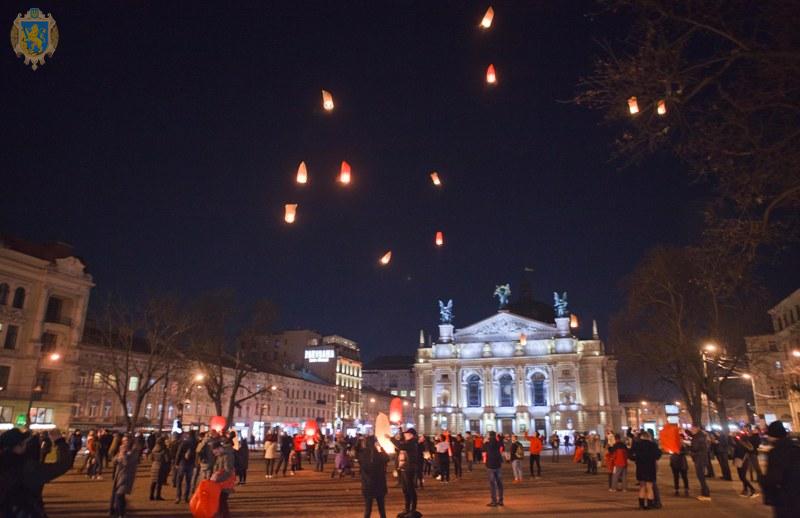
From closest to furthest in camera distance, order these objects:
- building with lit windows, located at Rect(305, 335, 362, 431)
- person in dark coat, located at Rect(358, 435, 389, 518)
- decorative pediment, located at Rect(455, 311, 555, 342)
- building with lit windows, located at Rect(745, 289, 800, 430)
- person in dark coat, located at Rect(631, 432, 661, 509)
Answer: person in dark coat, located at Rect(358, 435, 389, 518)
person in dark coat, located at Rect(631, 432, 661, 509)
building with lit windows, located at Rect(745, 289, 800, 430)
building with lit windows, located at Rect(305, 335, 362, 431)
decorative pediment, located at Rect(455, 311, 555, 342)

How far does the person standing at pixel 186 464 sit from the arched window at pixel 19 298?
3158 centimetres

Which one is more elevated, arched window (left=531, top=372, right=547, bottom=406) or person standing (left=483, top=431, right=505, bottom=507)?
arched window (left=531, top=372, right=547, bottom=406)

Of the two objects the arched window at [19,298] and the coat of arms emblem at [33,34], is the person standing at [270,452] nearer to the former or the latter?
the coat of arms emblem at [33,34]

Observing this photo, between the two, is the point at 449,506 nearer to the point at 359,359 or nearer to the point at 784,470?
the point at 784,470

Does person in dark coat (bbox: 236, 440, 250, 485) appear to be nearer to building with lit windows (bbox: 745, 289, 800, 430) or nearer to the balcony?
the balcony

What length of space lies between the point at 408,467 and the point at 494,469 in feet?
9.67

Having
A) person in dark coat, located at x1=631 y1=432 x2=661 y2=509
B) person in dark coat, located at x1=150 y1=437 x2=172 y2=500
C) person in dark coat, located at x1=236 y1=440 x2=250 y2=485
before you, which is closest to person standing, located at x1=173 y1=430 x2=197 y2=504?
person in dark coat, located at x1=150 y1=437 x2=172 y2=500

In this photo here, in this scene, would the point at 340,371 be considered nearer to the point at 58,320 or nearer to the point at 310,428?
the point at 58,320

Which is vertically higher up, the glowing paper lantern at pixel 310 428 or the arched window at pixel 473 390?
the arched window at pixel 473 390

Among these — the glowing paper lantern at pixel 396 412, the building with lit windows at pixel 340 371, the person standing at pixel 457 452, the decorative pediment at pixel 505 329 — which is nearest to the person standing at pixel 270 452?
the person standing at pixel 457 452

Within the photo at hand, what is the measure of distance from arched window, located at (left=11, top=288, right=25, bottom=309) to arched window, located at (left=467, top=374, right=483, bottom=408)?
72.1m

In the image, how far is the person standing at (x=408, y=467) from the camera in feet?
38.5

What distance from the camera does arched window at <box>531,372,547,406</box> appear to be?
9250cm

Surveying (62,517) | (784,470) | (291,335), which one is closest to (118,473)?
(62,517)
